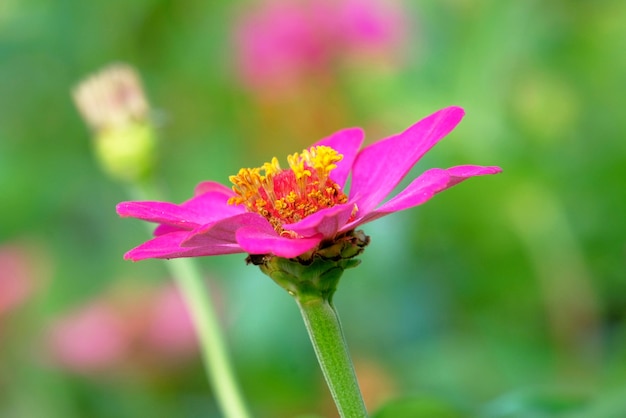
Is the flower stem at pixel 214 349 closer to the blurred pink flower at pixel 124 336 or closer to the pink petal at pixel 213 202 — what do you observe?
the pink petal at pixel 213 202

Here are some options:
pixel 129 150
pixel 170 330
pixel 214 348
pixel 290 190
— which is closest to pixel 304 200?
pixel 290 190

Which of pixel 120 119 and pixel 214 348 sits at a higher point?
pixel 120 119

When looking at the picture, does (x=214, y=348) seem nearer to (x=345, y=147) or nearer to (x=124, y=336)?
(x=345, y=147)

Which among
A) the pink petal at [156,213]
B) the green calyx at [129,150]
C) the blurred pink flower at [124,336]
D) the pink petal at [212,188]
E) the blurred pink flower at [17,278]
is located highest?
the blurred pink flower at [17,278]

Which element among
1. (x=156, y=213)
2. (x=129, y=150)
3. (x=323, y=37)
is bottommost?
(x=156, y=213)

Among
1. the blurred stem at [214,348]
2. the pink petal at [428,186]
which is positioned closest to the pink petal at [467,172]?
the pink petal at [428,186]

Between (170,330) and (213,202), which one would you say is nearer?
(213,202)

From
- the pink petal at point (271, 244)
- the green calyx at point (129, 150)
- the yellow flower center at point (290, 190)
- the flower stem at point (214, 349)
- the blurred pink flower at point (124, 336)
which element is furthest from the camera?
the blurred pink flower at point (124, 336)
